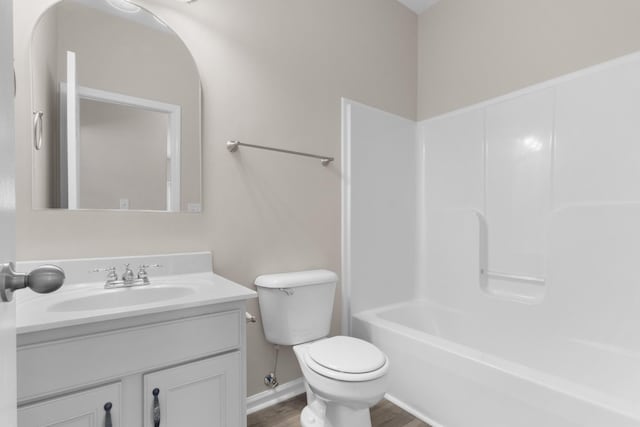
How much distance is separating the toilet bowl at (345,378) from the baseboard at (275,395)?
1.06ft

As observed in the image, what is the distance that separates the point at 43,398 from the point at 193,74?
1370 millimetres

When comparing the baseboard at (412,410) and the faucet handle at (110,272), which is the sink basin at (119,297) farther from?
the baseboard at (412,410)

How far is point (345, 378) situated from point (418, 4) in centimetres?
266

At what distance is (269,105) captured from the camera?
1.85m

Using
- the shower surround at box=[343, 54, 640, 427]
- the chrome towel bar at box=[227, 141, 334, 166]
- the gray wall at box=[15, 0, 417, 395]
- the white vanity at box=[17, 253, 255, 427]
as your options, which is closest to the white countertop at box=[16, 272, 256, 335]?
the white vanity at box=[17, 253, 255, 427]

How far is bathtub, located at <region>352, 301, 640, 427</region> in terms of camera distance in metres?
1.24

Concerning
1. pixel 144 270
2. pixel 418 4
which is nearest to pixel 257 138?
pixel 144 270

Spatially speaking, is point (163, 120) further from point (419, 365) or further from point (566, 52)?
point (566, 52)

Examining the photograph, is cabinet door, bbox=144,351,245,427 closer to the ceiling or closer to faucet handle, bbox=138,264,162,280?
faucet handle, bbox=138,264,162,280

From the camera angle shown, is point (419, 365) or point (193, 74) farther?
point (419, 365)

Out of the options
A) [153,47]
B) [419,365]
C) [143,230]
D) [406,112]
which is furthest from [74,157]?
[406,112]

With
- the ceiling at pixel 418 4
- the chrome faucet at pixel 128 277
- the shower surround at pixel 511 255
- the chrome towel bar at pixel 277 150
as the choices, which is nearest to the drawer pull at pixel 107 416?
the chrome faucet at pixel 128 277

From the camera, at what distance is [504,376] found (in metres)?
1.40

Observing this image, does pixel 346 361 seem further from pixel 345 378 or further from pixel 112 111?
pixel 112 111
